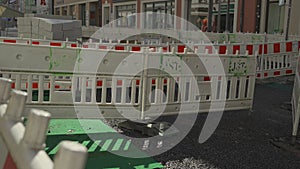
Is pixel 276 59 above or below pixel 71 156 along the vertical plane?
above

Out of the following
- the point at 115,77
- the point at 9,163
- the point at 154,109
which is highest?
the point at 115,77

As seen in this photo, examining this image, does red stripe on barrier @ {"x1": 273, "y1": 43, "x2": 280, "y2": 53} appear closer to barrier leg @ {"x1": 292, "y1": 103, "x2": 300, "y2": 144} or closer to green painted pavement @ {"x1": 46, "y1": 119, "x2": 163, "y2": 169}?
barrier leg @ {"x1": 292, "y1": 103, "x2": 300, "y2": 144}

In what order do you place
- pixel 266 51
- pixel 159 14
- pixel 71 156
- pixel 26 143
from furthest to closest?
pixel 159 14, pixel 266 51, pixel 26 143, pixel 71 156

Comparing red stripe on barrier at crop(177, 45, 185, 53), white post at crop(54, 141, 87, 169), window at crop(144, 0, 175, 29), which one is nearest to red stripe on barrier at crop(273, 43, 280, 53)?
red stripe on barrier at crop(177, 45, 185, 53)

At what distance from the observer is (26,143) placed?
1.37m

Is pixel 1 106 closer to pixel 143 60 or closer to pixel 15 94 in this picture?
pixel 15 94

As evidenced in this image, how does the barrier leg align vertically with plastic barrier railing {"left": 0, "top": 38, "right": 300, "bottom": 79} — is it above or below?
below

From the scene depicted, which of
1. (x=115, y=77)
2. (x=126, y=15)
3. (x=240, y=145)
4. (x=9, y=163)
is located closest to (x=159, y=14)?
(x=126, y=15)

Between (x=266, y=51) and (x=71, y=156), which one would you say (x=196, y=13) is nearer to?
(x=266, y=51)

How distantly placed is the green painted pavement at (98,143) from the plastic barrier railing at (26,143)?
7.26ft

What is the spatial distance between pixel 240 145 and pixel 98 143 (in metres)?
2.06

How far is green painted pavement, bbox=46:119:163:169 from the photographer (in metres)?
3.93

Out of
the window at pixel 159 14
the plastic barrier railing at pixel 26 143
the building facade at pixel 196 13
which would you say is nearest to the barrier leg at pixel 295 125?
the plastic barrier railing at pixel 26 143

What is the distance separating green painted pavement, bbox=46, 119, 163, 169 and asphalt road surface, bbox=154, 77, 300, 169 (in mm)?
357
